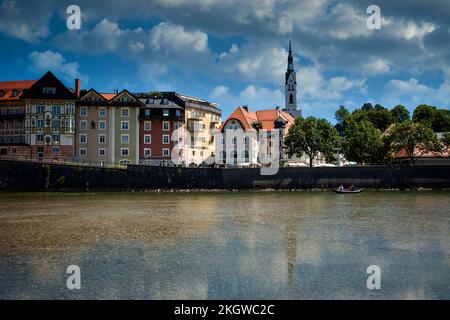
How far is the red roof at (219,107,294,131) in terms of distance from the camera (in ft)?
307

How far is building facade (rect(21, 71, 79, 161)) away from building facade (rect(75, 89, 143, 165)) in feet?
7.04

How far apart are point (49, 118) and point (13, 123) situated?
8.03 metres

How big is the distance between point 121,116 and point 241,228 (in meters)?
53.5

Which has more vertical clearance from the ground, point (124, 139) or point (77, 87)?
point (77, 87)

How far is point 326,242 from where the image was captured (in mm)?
27031

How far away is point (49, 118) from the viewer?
7650 cm

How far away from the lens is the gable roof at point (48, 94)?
249 feet

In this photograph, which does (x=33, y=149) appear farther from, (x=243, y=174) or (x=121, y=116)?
(x=243, y=174)

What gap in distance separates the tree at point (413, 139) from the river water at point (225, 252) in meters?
34.0

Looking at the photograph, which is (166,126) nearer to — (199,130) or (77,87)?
(199,130)

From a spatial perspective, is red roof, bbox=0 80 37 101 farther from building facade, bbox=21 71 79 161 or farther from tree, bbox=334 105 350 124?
tree, bbox=334 105 350 124

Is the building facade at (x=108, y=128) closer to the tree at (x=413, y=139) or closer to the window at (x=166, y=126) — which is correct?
the window at (x=166, y=126)

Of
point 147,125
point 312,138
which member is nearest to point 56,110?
point 147,125

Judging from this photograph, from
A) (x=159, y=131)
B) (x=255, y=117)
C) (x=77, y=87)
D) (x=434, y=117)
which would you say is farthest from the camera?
(x=434, y=117)
